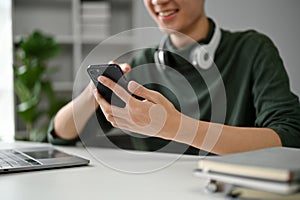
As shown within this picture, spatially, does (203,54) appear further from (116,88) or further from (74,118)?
(116,88)

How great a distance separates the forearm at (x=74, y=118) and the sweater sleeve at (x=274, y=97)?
0.45m

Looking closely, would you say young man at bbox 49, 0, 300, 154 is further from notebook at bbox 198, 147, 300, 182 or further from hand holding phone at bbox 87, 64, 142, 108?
notebook at bbox 198, 147, 300, 182

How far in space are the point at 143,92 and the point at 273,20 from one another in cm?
90

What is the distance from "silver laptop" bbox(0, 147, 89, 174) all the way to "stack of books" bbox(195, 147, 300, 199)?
35 cm

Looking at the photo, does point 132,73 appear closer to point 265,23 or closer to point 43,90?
point 265,23

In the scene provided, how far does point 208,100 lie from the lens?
4.16 feet

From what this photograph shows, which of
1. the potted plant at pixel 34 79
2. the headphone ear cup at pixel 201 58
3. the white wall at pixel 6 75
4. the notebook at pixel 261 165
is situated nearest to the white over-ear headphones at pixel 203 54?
the headphone ear cup at pixel 201 58

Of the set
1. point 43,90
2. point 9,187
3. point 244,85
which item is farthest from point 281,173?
point 43,90

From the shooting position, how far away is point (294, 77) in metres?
1.35

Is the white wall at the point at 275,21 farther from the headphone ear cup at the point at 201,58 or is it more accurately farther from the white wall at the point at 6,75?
the white wall at the point at 6,75

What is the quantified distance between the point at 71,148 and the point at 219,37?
56 centimetres

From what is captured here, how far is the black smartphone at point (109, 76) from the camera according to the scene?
0.71 m

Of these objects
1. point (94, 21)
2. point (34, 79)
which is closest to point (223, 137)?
point (34, 79)

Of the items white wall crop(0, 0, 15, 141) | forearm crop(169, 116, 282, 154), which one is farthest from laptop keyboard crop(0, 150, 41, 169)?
white wall crop(0, 0, 15, 141)
